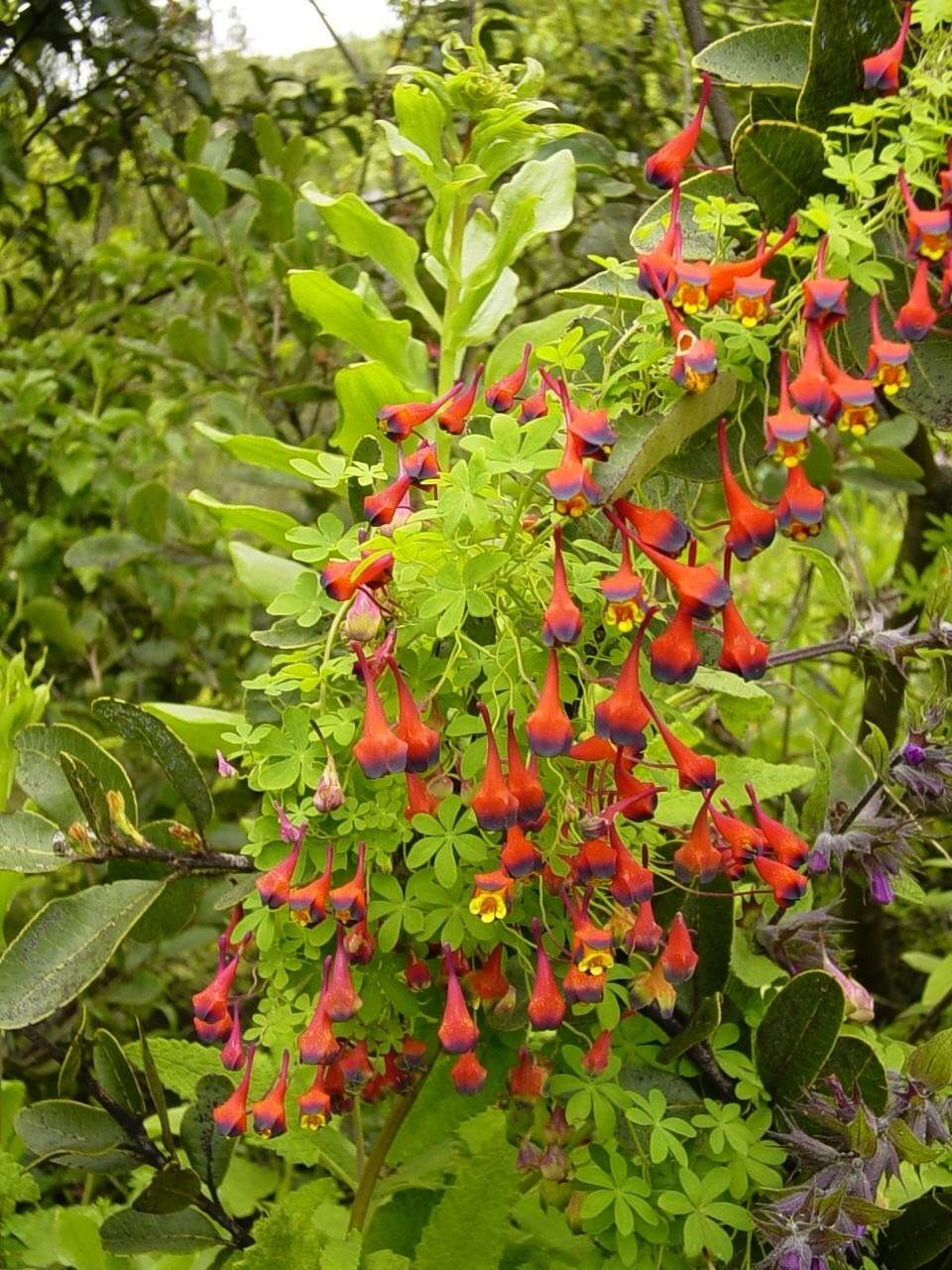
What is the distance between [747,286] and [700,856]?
0.26m

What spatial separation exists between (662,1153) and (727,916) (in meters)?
0.14

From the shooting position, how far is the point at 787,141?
0.64 m

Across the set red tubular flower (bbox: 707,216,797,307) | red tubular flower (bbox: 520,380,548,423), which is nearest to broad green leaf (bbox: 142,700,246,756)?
red tubular flower (bbox: 520,380,548,423)

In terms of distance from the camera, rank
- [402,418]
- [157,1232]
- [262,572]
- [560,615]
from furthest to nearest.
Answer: [262,572], [157,1232], [402,418], [560,615]

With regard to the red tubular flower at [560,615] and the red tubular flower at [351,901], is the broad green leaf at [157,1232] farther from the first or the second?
the red tubular flower at [560,615]

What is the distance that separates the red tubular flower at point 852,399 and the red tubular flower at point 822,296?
2 cm

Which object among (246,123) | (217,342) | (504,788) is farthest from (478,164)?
(246,123)

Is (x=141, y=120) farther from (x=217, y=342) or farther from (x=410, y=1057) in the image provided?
(x=410, y=1057)

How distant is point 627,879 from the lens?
22.3 inches

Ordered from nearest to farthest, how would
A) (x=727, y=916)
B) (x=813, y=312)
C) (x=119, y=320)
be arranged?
(x=813, y=312), (x=727, y=916), (x=119, y=320)

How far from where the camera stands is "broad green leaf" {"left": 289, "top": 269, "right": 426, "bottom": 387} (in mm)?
790

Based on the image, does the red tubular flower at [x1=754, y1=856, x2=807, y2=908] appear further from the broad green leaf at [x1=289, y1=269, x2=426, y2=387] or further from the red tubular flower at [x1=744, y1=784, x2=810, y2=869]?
the broad green leaf at [x1=289, y1=269, x2=426, y2=387]

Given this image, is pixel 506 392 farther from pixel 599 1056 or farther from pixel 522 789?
pixel 599 1056

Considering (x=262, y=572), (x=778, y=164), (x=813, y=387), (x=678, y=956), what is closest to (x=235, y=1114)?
(x=678, y=956)
